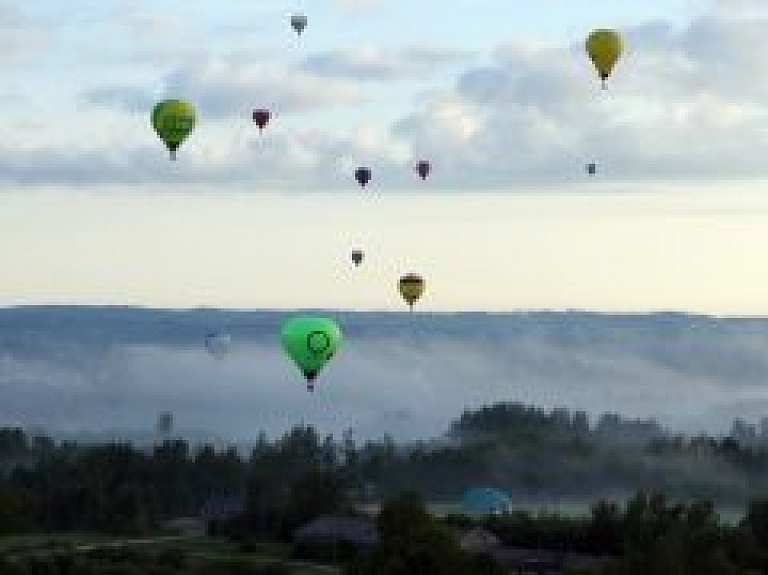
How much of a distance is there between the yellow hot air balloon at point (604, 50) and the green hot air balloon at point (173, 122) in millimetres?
17124

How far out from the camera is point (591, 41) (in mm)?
85625

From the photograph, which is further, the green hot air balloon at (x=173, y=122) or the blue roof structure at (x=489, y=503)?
the blue roof structure at (x=489, y=503)

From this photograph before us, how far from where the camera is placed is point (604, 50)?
3346 inches

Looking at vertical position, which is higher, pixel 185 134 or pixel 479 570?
pixel 185 134

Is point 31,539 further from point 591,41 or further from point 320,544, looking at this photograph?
point 591,41

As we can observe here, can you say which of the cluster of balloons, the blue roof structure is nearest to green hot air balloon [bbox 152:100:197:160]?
the cluster of balloons

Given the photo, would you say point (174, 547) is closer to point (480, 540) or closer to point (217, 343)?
point (480, 540)

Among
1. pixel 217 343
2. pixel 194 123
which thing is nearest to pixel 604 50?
pixel 194 123

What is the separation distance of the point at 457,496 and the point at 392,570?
13906 centimetres

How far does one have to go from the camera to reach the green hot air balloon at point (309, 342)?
81.8 meters

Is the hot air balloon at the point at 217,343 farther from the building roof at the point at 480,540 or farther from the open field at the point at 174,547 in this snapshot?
the building roof at the point at 480,540

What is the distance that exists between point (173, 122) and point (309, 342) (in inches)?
434

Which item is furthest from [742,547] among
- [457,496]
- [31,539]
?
[457,496]

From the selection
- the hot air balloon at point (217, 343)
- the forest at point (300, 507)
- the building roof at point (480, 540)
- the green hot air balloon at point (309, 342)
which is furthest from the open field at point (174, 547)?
the hot air balloon at point (217, 343)
